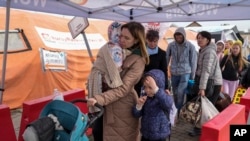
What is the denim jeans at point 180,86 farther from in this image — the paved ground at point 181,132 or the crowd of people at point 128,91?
the crowd of people at point 128,91

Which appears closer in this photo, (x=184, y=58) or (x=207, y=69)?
(x=207, y=69)

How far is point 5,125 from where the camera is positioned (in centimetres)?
329

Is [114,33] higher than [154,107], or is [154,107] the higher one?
[114,33]

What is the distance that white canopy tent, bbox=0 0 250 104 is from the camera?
3.95 metres

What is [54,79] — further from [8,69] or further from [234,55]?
[234,55]

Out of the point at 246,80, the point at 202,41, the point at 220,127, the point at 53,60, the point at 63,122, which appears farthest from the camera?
the point at 53,60

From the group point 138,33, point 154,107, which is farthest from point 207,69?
point 138,33

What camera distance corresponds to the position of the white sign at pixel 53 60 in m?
7.35

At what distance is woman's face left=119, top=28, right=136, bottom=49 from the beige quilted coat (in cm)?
11

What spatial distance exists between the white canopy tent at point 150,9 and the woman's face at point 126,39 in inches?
63.7

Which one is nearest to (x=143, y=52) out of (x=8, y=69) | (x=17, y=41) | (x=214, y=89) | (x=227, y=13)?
(x=214, y=89)

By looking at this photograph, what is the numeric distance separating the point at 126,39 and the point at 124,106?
2.15 feet

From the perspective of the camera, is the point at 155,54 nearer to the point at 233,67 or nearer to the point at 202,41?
the point at 202,41

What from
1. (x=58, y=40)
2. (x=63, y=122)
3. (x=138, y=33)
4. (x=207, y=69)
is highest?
(x=58, y=40)
